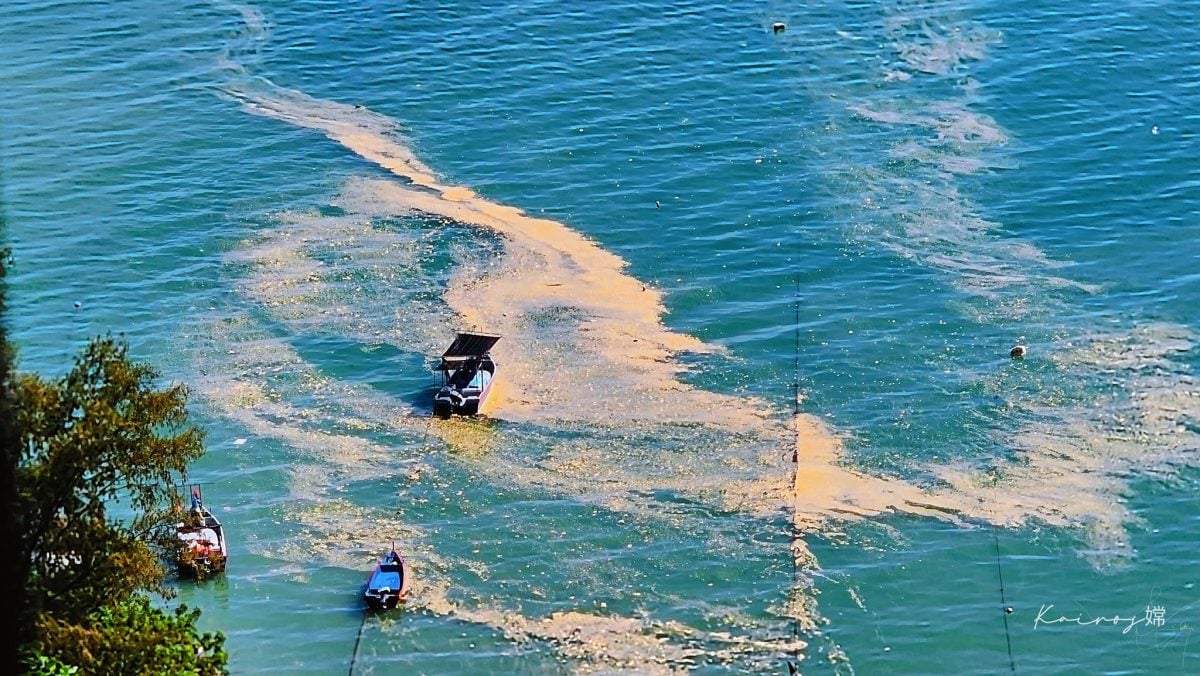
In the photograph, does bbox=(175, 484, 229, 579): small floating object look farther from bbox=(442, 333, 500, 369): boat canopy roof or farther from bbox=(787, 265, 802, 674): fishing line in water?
bbox=(787, 265, 802, 674): fishing line in water

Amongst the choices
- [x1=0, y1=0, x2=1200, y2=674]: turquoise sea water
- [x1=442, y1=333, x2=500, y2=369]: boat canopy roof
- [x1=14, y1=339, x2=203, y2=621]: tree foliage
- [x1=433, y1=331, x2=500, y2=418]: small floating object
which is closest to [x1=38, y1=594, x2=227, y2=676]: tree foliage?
[x1=14, y1=339, x2=203, y2=621]: tree foliage

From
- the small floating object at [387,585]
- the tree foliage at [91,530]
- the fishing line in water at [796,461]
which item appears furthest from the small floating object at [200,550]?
the fishing line in water at [796,461]

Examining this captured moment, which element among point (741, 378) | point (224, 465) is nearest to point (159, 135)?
point (224, 465)

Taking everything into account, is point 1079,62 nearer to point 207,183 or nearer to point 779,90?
point 779,90

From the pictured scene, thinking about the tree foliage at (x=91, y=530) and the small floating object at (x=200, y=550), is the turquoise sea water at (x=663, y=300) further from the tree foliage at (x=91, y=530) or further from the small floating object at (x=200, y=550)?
the tree foliage at (x=91, y=530)

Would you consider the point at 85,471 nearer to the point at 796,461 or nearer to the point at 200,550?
the point at 200,550

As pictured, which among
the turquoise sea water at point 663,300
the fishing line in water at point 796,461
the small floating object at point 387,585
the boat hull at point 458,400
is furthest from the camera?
the boat hull at point 458,400

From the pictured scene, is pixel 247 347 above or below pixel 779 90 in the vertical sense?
below
